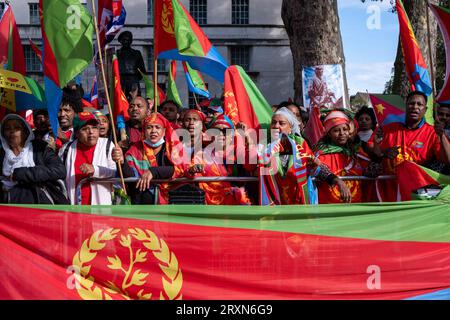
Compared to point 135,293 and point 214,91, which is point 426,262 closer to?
point 135,293

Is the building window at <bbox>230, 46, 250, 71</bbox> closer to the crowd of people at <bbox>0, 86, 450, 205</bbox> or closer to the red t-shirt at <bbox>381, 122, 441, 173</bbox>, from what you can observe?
the crowd of people at <bbox>0, 86, 450, 205</bbox>

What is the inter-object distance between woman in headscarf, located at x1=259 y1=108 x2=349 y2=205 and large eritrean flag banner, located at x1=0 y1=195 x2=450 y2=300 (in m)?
0.54

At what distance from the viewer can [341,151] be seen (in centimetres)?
694

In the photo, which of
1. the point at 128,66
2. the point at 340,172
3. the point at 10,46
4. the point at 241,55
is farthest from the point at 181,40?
the point at 241,55

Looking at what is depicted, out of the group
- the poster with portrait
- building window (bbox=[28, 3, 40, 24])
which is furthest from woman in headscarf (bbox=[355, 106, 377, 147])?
building window (bbox=[28, 3, 40, 24])

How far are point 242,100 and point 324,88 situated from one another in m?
2.09

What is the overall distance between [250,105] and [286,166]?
153cm

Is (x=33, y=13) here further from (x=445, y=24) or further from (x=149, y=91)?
(x=445, y=24)

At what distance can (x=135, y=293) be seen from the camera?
18.2 feet

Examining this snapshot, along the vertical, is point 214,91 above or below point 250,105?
above

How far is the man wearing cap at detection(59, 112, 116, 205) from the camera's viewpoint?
6.53 m

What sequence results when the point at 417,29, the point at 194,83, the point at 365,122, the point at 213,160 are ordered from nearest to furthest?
1. the point at 213,160
2. the point at 365,122
3. the point at 194,83
4. the point at 417,29

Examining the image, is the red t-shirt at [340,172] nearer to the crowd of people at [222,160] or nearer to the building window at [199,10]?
the crowd of people at [222,160]
